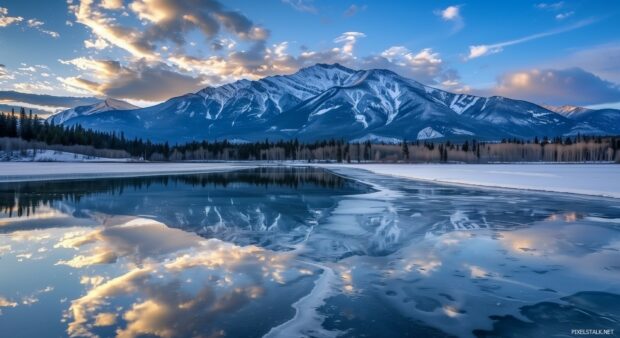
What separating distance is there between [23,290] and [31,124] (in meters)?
171

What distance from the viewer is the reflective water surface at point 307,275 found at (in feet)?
20.7

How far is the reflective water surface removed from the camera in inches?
249

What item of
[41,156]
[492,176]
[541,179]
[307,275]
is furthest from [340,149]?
[307,275]

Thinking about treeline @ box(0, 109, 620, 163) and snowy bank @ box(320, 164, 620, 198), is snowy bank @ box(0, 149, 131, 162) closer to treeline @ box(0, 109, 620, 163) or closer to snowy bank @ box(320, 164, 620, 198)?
treeline @ box(0, 109, 620, 163)

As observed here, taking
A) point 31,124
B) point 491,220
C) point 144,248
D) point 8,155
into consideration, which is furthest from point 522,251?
point 31,124

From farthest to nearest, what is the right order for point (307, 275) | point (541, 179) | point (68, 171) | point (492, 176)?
point (68, 171), point (492, 176), point (541, 179), point (307, 275)

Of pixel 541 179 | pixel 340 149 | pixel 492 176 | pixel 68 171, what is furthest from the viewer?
pixel 340 149

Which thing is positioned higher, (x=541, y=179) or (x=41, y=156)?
(x=41, y=156)

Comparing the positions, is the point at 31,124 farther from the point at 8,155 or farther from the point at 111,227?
the point at 111,227

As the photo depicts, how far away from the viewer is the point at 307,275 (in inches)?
358

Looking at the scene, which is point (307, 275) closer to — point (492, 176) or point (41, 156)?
point (492, 176)

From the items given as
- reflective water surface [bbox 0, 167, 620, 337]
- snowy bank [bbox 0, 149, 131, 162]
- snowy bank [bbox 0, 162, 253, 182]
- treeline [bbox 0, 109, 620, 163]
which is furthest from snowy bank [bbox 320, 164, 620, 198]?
snowy bank [bbox 0, 149, 131, 162]

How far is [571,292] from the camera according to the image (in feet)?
25.8

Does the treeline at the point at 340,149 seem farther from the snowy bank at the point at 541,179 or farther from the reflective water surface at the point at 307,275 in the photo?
the reflective water surface at the point at 307,275
